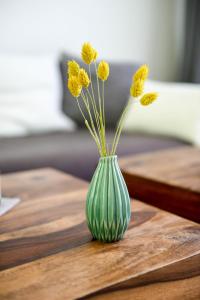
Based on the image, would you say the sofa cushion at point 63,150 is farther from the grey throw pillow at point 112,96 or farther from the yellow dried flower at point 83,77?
the yellow dried flower at point 83,77

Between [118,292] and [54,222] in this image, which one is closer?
[118,292]

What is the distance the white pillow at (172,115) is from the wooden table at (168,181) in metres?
0.59

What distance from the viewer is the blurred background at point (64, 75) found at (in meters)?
1.89

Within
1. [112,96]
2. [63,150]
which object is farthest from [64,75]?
[63,150]

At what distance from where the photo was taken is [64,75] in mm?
2490

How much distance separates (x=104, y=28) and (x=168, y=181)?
6.81 feet

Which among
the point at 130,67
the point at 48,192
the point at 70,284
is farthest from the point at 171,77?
the point at 70,284

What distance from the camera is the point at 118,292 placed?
1.99ft

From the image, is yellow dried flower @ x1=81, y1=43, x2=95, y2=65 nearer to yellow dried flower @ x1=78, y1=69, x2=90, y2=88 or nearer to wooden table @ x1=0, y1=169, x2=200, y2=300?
yellow dried flower @ x1=78, y1=69, x2=90, y2=88

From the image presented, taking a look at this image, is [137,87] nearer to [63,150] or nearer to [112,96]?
[63,150]

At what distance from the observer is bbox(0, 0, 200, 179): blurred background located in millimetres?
1886

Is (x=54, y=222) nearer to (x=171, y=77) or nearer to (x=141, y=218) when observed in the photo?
(x=141, y=218)

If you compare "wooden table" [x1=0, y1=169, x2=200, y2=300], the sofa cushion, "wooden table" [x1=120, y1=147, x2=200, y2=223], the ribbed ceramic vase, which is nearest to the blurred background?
the sofa cushion

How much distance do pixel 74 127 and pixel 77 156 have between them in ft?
2.23
